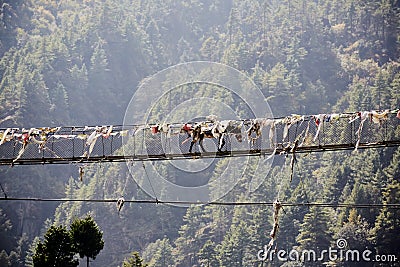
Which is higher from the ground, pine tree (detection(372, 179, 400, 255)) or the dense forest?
the dense forest

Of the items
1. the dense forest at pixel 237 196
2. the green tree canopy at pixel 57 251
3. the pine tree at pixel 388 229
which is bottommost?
the green tree canopy at pixel 57 251

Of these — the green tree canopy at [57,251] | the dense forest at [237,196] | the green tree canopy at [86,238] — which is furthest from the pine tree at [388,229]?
the green tree canopy at [57,251]

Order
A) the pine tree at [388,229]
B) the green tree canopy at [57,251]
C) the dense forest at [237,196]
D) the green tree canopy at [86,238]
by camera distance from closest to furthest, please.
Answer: the green tree canopy at [86,238]
the green tree canopy at [57,251]
the pine tree at [388,229]
the dense forest at [237,196]

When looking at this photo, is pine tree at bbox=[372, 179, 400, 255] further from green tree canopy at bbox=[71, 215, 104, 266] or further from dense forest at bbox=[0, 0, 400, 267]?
green tree canopy at bbox=[71, 215, 104, 266]

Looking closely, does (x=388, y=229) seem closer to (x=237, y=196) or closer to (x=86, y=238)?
(x=237, y=196)

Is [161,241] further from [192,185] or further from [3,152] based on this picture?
[3,152]

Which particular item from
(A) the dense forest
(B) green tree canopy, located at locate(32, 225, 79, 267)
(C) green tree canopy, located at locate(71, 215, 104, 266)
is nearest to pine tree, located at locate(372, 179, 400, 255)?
(A) the dense forest

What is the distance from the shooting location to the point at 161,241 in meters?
143

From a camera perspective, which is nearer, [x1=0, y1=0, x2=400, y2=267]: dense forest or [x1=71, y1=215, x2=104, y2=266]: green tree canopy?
[x1=71, y1=215, x2=104, y2=266]: green tree canopy

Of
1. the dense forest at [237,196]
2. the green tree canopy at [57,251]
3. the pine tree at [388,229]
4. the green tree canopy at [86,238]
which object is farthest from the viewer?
the dense forest at [237,196]

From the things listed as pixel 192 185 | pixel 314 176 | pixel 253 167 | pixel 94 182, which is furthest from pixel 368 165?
pixel 94 182

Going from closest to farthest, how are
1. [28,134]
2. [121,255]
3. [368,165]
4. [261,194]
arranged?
[28,134] → [368,165] → [261,194] → [121,255]

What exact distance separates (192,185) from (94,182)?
2024cm

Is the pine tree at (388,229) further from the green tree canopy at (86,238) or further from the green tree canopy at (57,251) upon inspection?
the green tree canopy at (57,251)
